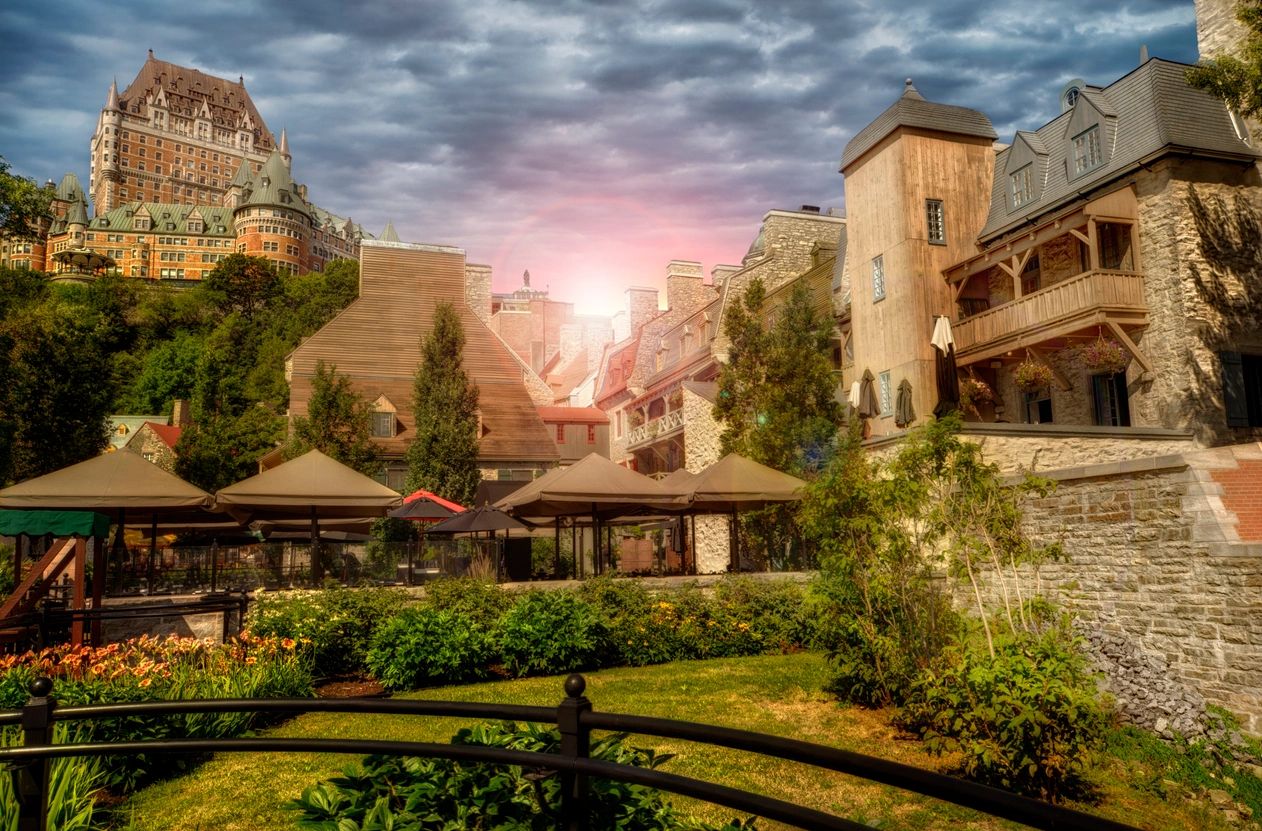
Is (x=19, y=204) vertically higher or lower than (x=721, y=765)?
higher

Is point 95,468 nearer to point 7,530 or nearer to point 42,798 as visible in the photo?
point 7,530

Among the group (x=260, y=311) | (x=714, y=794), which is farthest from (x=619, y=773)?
(x=260, y=311)

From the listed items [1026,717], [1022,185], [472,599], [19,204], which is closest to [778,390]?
[1022,185]

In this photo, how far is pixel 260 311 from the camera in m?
85.2

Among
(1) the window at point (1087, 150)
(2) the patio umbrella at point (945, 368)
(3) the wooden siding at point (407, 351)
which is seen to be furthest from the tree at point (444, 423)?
(1) the window at point (1087, 150)

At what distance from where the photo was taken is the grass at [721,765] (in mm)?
7320

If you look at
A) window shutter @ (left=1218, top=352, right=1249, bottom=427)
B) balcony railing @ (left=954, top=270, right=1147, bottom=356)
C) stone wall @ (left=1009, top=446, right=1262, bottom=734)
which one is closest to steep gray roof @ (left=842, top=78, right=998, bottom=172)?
balcony railing @ (left=954, top=270, right=1147, bottom=356)

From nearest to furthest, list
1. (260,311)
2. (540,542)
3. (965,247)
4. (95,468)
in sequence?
(95,468)
(965,247)
(540,542)
(260,311)

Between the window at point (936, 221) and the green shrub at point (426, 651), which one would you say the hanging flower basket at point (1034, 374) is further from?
the green shrub at point (426, 651)

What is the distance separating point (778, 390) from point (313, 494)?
1349 cm

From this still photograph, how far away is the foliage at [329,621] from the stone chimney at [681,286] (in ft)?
115

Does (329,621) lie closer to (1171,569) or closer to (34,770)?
(34,770)

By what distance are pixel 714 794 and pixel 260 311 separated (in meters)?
90.7

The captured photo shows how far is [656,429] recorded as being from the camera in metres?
40.9
